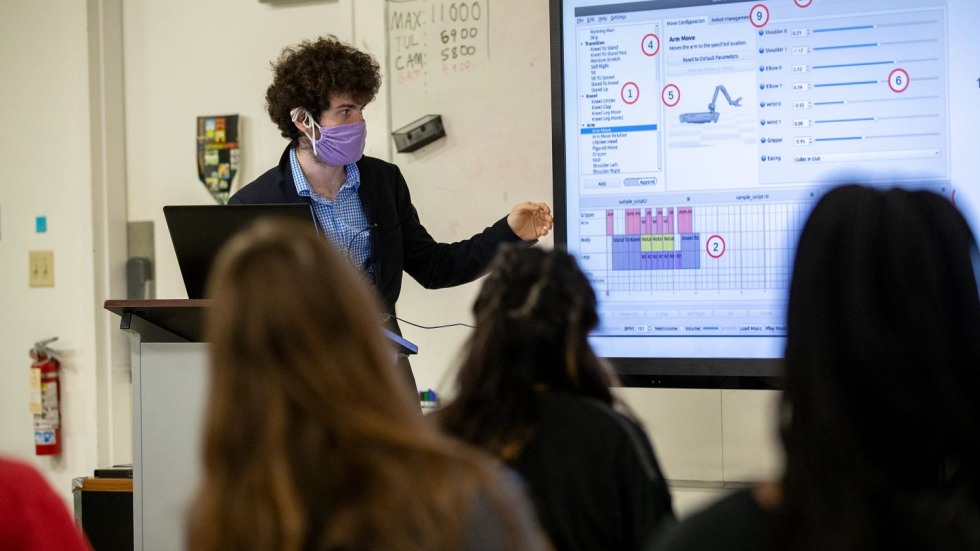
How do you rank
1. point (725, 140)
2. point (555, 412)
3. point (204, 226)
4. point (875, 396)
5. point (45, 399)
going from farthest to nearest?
point (45, 399) < point (725, 140) < point (204, 226) < point (555, 412) < point (875, 396)

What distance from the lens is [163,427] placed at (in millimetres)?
2346

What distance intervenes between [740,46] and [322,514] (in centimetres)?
234

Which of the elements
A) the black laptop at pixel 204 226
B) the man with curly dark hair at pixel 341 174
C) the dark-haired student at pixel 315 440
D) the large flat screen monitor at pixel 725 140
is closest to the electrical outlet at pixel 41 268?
the man with curly dark hair at pixel 341 174

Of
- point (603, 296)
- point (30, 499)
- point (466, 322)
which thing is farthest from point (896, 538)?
point (466, 322)

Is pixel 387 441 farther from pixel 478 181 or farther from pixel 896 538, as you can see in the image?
pixel 478 181

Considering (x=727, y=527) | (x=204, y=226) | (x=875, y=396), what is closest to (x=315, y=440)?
(x=727, y=527)

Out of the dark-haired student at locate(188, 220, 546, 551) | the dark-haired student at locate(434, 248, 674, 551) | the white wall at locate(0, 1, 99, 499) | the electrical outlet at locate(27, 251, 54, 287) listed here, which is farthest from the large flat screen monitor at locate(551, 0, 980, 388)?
the electrical outlet at locate(27, 251, 54, 287)

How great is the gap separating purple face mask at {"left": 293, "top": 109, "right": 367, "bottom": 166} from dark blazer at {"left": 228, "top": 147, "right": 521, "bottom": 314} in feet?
0.35

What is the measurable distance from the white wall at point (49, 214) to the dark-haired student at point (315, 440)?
323cm

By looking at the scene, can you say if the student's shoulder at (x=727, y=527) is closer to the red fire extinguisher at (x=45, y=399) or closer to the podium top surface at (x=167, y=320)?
the podium top surface at (x=167, y=320)

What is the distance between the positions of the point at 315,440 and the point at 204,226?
1545mm

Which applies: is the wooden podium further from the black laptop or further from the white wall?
the white wall

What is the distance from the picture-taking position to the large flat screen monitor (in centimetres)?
273

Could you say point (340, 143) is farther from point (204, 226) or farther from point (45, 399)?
point (45, 399)
